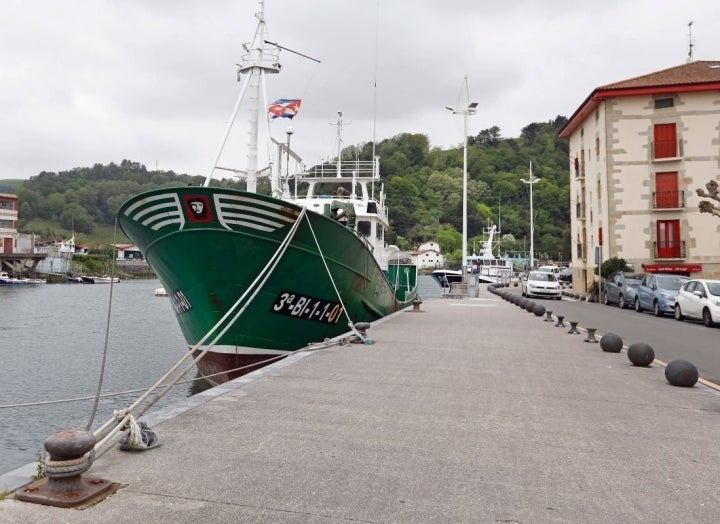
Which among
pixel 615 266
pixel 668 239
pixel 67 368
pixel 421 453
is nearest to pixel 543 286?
pixel 615 266

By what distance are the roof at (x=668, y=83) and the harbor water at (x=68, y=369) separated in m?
24.6

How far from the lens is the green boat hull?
8.62m

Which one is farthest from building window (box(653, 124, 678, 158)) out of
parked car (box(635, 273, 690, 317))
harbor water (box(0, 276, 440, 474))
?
harbor water (box(0, 276, 440, 474))

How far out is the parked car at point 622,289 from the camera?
2317cm

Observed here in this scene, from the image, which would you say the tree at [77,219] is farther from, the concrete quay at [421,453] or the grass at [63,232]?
the concrete quay at [421,453]

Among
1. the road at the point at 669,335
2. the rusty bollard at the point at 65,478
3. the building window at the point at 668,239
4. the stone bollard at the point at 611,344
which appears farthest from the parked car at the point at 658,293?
the rusty bollard at the point at 65,478

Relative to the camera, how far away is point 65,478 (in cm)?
302

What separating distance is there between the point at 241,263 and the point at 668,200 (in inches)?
1055

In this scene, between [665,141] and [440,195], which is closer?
[665,141]

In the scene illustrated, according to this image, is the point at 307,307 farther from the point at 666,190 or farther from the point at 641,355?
the point at 666,190

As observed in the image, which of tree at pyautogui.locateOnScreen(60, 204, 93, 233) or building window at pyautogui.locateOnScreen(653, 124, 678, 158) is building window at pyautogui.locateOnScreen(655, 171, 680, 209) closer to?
building window at pyautogui.locateOnScreen(653, 124, 678, 158)

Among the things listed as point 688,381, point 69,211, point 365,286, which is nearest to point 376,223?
point 365,286

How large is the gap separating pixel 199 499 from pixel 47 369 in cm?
1253

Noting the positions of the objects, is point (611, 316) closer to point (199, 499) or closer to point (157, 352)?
point (157, 352)
